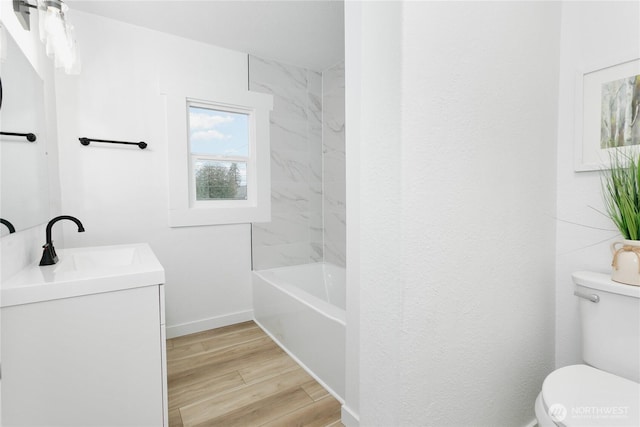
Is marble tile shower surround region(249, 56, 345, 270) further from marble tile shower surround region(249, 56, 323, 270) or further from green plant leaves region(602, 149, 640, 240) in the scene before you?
green plant leaves region(602, 149, 640, 240)

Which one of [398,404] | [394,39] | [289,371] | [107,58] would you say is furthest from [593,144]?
[107,58]

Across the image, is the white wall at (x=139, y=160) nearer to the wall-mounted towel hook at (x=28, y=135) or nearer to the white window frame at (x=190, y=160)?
the white window frame at (x=190, y=160)

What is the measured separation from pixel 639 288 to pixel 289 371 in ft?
6.00

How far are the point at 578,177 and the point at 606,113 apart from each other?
11.3 inches

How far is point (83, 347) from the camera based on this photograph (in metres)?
1.17

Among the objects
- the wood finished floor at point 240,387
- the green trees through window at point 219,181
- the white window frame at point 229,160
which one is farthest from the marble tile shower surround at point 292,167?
the wood finished floor at point 240,387

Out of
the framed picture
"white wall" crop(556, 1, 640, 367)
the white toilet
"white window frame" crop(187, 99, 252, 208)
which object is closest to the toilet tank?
the white toilet

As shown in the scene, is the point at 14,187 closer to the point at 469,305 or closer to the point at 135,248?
the point at 135,248

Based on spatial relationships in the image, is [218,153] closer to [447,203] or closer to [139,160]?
[139,160]

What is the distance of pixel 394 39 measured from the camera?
0.96 meters

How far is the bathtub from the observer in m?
1.75

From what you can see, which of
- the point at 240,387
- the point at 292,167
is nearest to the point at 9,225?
the point at 240,387

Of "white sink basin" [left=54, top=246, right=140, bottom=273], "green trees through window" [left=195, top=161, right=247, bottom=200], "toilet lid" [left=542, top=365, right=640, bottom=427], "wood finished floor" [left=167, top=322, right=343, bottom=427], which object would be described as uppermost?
"green trees through window" [left=195, top=161, right=247, bottom=200]

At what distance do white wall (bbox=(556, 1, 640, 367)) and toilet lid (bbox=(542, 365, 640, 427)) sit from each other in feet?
1.22
